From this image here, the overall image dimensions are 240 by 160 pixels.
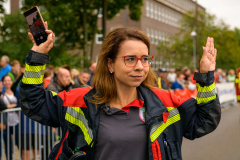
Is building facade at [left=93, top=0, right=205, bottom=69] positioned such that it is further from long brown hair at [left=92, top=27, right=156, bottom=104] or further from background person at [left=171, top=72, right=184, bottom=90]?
long brown hair at [left=92, top=27, right=156, bottom=104]

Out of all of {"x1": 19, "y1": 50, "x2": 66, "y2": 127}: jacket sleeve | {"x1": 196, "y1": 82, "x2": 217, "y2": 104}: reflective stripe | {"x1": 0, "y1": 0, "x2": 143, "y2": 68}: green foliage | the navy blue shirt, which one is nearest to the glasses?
the navy blue shirt

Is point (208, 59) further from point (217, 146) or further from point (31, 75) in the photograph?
point (217, 146)

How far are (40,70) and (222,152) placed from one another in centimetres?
591

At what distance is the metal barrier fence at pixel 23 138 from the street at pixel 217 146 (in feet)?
9.08

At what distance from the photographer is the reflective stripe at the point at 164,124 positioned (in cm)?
234

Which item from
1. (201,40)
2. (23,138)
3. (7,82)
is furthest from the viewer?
(201,40)

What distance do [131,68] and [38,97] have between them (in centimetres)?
68

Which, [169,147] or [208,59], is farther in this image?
[208,59]

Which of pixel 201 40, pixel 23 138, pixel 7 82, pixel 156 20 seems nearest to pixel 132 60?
pixel 23 138

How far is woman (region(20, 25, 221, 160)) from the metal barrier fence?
349 centimetres

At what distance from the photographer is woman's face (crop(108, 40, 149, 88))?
2439 mm

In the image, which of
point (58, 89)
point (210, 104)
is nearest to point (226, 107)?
point (58, 89)

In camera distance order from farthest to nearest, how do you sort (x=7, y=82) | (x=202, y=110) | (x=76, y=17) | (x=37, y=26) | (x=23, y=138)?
(x=76, y=17)
(x=7, y=82)
(x=23, y=138)
(x=37, y=26)
(x=202, y=110)

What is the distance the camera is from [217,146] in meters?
8.05
